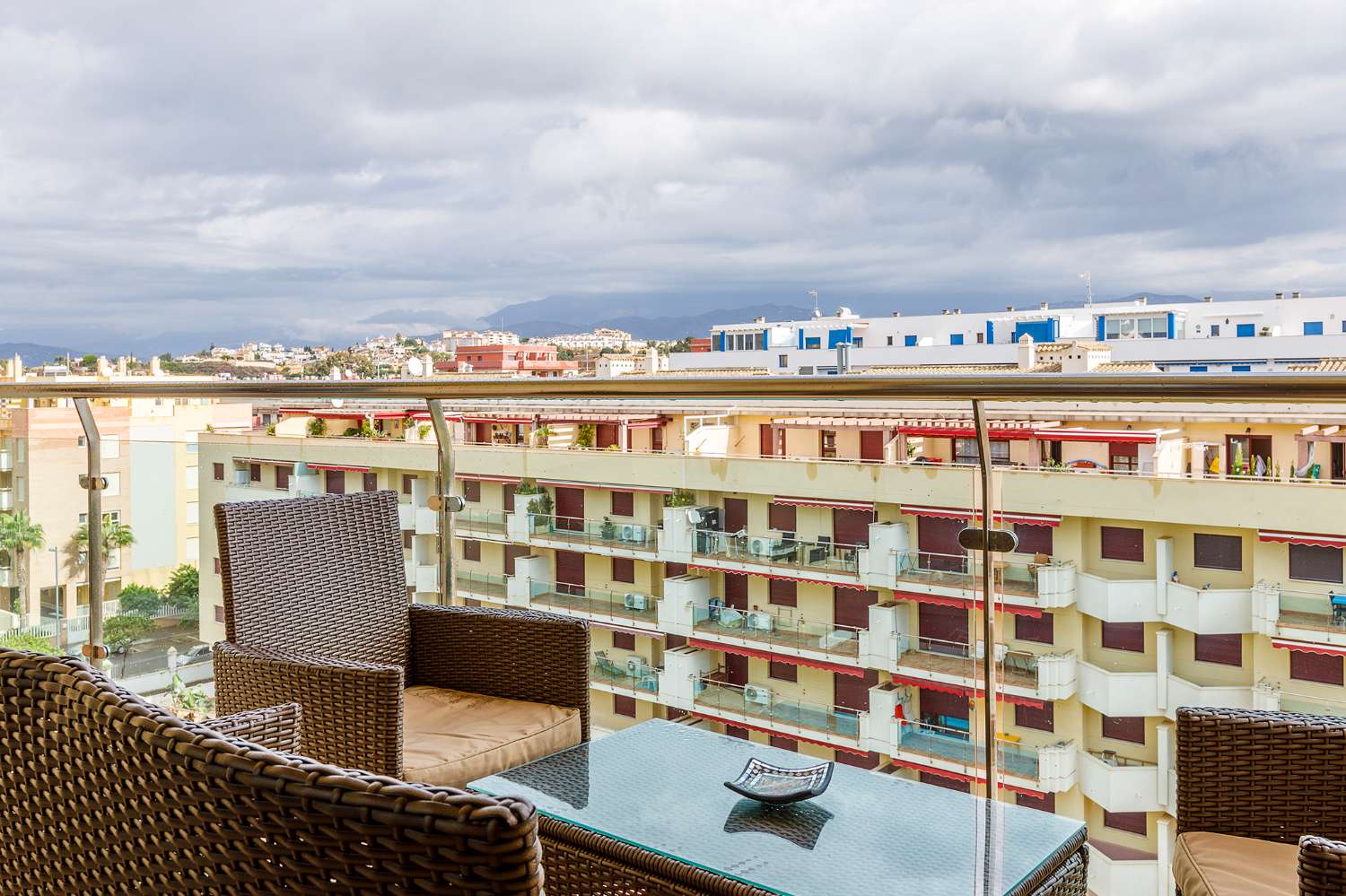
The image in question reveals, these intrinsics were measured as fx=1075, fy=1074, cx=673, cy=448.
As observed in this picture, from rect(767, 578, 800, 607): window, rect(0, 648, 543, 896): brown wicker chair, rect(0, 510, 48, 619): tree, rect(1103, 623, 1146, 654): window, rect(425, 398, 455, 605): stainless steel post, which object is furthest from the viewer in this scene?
rect(0, 510, 48, 619): tree

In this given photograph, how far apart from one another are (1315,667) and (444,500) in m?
2.33

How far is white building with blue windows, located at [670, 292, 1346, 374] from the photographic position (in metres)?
19.0

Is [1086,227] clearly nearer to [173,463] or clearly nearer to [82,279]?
[82,279]

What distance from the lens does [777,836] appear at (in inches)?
73.1

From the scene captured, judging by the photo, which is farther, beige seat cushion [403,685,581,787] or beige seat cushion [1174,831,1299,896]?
beige seat cushion [403,685,581,787]

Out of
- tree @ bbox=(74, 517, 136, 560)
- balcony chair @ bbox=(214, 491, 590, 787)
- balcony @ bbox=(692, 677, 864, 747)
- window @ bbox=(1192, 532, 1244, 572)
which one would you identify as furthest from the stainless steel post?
window @ bbox=(1192, 532, 1244, 572)

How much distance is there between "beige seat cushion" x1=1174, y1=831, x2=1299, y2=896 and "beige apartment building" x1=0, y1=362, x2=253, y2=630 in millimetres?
3069

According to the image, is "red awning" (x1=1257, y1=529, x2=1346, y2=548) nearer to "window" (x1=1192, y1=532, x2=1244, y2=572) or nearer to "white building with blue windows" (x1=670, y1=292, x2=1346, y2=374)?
"window" (x1=1192, y1=532, x2=1244, y2=572)

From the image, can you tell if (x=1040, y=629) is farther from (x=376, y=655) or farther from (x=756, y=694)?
(x=376, y=655)

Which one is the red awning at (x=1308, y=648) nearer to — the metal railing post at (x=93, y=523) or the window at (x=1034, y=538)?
the window at (x=1034, y=538)

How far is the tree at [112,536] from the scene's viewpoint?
148 inches

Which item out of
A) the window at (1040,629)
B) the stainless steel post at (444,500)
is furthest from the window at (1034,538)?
the stainless steel post at (444,500)

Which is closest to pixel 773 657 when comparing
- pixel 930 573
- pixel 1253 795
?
pixel 930 573

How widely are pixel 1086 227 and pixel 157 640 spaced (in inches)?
2372
